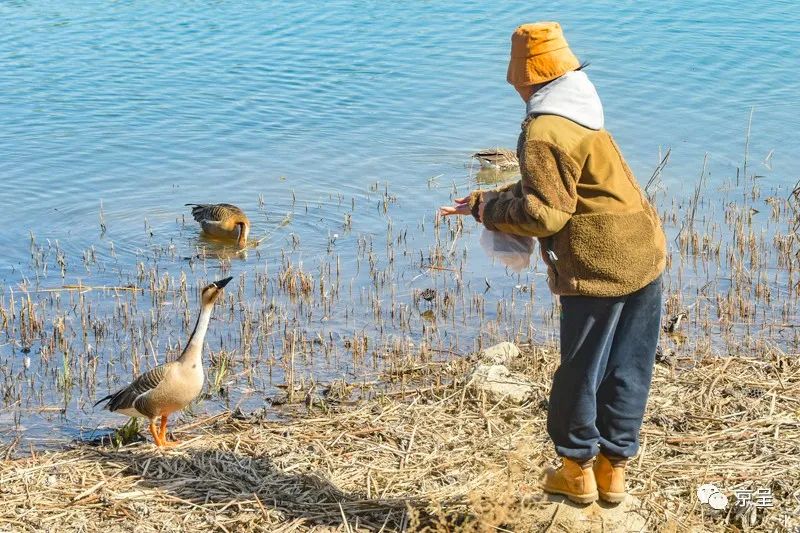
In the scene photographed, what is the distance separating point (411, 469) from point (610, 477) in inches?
Answer: 45.8

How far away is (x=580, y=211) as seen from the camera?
436cm

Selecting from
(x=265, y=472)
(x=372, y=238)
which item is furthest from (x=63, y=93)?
(x=265, y=472)

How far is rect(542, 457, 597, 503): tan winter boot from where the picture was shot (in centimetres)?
473

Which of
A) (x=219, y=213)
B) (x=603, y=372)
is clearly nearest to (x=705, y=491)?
(x=603, y=372)

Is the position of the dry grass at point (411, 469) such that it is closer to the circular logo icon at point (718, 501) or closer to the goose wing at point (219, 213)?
the circular logo icon at point (718, 501)

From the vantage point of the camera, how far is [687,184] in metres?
12.5

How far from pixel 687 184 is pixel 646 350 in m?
8.31

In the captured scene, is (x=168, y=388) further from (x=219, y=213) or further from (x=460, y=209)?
(x=219, y=213)

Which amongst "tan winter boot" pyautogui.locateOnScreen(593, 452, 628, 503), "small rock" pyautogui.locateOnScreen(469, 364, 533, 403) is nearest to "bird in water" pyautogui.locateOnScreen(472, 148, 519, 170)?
"small rock" pyautogui.locateOnScreen(469, 364, 533, 403)

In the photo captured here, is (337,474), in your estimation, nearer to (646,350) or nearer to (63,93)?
(646,350)

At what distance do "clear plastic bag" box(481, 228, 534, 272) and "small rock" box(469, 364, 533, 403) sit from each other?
196 centimetres

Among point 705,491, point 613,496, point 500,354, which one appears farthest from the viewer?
point 500,354

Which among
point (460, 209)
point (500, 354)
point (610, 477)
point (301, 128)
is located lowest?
point (500, 354)

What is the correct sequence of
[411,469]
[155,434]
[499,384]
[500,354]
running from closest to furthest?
[411,469], [155,434], [499,384], [500,354]
